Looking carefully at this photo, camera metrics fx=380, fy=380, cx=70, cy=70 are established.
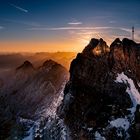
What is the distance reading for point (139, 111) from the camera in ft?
652

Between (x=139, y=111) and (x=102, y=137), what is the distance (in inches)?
933

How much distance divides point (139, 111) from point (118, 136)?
673 inches

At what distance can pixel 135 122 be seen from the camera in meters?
198

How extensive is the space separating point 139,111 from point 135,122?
611 centimetres

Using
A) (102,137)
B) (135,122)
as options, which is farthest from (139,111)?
(102,137)

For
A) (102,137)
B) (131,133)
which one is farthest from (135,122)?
(102,137)

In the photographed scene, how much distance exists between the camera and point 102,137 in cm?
19925

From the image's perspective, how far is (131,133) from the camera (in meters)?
197

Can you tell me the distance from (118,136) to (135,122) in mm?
11528

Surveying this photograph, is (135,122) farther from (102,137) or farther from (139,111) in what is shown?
(102,137)

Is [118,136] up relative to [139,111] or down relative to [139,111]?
down

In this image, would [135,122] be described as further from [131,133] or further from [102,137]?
[102,137]

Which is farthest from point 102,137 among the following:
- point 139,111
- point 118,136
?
point 139,111

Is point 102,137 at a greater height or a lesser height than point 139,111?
lesser
